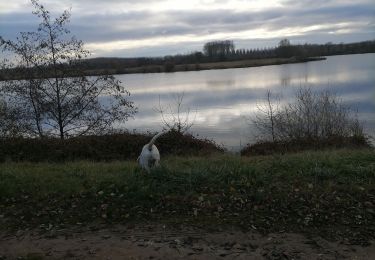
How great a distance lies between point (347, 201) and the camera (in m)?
5.88

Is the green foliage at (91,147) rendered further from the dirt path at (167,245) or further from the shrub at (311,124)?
the dirt path at (167,245)

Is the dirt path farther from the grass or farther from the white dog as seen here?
the white dog

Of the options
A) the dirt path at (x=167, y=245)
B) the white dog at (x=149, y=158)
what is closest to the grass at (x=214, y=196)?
the white dog at (x=149, y=158)

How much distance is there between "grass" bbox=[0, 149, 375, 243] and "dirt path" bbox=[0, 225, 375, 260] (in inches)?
10.0

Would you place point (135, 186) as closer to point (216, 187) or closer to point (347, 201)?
point (216, 187)

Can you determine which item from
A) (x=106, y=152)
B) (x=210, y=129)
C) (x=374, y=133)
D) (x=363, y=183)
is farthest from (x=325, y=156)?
(x=210, y=129)

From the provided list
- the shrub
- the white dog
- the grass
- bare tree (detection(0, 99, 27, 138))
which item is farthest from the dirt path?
the shrub

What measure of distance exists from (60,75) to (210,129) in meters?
7.46

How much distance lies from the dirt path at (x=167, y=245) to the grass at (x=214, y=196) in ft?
0.83

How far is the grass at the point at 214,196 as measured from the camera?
5.54 m

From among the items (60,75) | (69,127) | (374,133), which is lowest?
(374,133)

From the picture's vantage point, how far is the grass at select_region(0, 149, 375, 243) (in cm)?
554

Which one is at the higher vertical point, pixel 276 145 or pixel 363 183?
pixel 363 183

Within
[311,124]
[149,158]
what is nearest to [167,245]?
[149,158]
